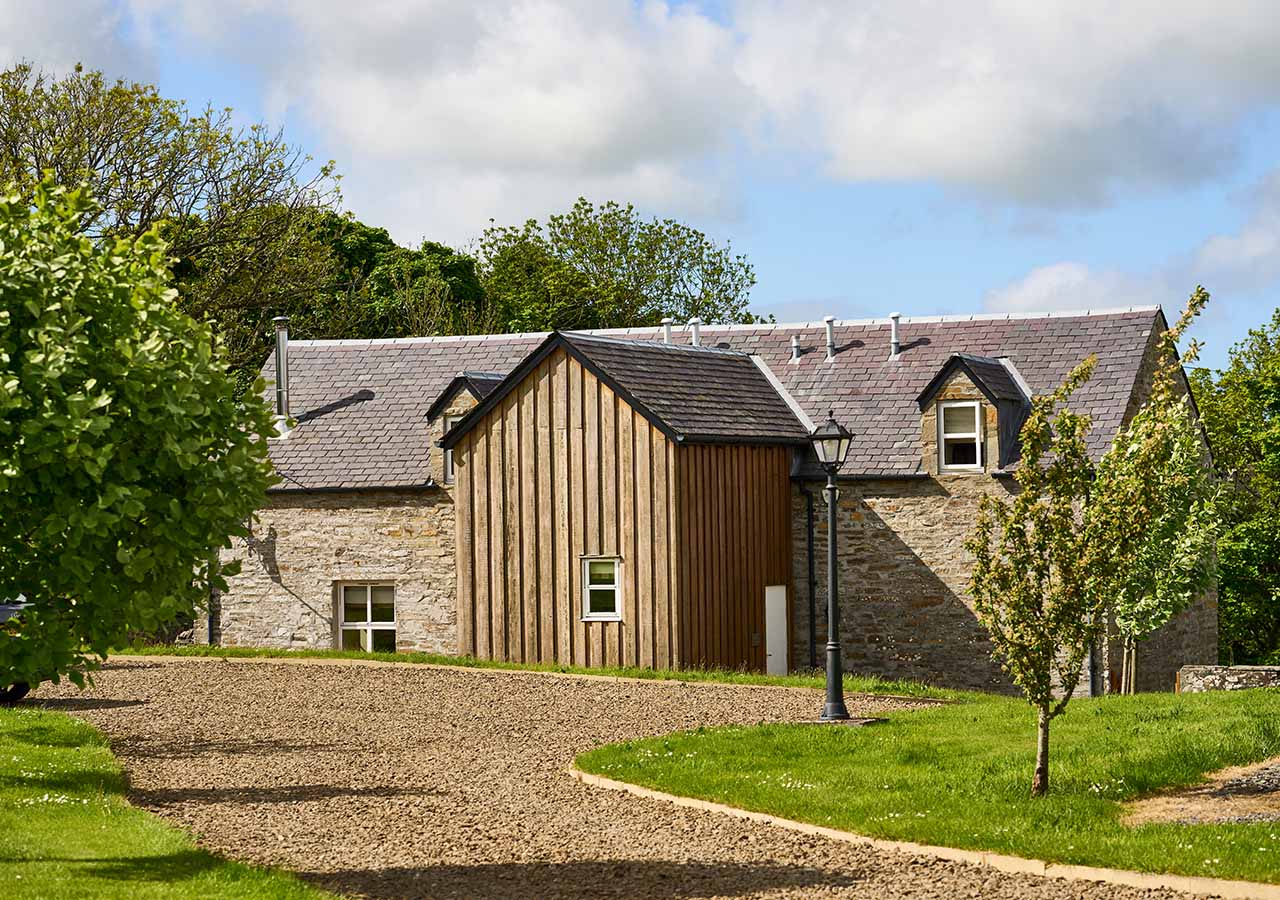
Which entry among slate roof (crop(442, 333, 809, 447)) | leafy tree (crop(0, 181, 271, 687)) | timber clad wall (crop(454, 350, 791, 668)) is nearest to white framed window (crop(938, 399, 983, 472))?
slate roof (crop(442, 333, 809, 447))

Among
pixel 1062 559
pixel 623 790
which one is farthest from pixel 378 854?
pixel 1062 559

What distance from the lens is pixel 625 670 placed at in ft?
88.9

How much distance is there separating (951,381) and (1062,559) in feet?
54.0

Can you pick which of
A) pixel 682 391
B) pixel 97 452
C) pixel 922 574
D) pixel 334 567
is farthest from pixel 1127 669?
pixel 97 452

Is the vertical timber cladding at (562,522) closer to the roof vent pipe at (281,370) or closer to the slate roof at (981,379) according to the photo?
the slate roof at (981,379)

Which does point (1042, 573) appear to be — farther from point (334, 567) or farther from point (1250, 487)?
point (1250, 487)

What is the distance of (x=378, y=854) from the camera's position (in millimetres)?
12539

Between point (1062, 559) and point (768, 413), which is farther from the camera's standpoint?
point (768, 413)

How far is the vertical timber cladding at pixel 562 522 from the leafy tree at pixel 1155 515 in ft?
26.4

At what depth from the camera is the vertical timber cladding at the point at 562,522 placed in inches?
1130

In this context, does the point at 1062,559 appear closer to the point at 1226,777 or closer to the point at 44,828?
the point at 1226,777

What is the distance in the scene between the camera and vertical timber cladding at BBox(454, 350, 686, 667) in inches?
1130

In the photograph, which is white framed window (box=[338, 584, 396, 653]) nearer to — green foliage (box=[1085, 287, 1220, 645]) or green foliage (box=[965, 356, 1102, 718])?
green foliage (box=[1085, 287, 1220, 645])

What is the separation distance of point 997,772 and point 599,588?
49.1ft
